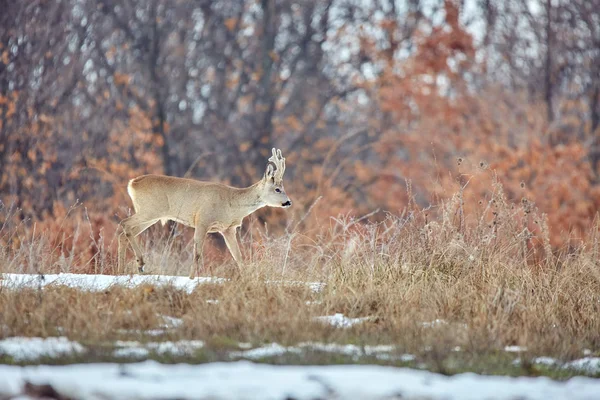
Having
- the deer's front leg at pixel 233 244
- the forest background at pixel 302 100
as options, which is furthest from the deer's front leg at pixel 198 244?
the forest background at pixel 302 100

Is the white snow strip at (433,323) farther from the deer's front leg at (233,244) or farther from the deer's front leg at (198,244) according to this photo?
the deer's front leg at (198,244)

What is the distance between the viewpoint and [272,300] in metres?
7.45

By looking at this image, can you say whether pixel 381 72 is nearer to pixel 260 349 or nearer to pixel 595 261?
pixel 595 261

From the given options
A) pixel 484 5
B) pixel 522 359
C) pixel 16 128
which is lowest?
pixel 522 359

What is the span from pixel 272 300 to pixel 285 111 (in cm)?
1767

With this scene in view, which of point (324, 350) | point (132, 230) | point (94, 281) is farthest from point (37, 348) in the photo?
point (132, 230)

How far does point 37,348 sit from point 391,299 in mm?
2841

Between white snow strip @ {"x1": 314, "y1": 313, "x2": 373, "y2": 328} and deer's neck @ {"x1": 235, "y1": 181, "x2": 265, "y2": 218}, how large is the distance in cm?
260

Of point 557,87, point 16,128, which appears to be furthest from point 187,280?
point 557,87

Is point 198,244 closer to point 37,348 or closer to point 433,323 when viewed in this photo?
point 433,323

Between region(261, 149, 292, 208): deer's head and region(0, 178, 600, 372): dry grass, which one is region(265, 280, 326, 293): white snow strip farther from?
region(261, 149, 292, 208): deer's head

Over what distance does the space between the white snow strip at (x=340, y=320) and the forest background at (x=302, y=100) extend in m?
8.56

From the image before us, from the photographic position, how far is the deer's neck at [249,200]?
31.8ft

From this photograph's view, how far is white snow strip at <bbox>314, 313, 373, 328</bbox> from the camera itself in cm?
694
